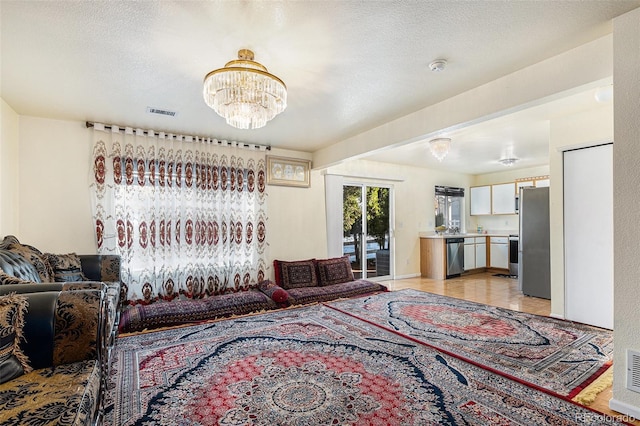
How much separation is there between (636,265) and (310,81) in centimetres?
Result: 264

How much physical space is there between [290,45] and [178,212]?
304cm

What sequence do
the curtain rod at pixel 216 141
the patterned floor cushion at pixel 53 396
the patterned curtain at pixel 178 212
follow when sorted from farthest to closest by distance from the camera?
the patterned curtain at pixel 178 212 < the curtain rod at pixel 216 141 < the patterned floor cushion at pixel 53 396

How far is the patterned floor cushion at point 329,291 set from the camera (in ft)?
15.0

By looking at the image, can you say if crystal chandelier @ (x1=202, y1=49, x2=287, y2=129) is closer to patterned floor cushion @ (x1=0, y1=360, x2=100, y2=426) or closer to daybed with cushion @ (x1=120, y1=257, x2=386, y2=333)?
patterned floor cushion @ (x1=0, y1=360, x2=100, y2=426)

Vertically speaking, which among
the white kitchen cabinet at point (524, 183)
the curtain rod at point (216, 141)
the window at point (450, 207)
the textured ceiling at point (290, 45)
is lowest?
the window at point (450, 207)

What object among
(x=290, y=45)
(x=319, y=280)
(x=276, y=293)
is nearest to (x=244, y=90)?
(x=290, y=45)

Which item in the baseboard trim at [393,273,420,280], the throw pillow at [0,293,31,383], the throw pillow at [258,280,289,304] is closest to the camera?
the throw pillow at [0,293,31,383]

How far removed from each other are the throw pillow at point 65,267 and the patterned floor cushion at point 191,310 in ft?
2.22

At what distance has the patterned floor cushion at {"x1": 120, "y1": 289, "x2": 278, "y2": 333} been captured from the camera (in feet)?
11.6

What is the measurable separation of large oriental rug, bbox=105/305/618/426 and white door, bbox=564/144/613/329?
7.26 feet

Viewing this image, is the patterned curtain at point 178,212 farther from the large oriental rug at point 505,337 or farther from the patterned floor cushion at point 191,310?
the large oriental rug at point 505,337

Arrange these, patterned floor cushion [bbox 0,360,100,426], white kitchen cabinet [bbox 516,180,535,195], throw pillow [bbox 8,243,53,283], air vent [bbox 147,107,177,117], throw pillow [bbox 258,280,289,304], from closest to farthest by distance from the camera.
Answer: patterned floor cushion [bbox 0,360,100,426] < throw pillow [bbox 8,243,53,283] < air vent [bbox 147,107,177,117] < throw pillow [bbox 258,280,289,304] < white kitchen cabinet [bbox 516,180,535,195]

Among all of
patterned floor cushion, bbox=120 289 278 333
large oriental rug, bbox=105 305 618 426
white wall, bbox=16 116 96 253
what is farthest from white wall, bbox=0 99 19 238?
large oriental rug, bbox=105 305 618 426

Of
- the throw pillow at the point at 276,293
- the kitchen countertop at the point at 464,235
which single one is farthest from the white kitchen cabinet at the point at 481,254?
the throw pillow at the point at 276,293
